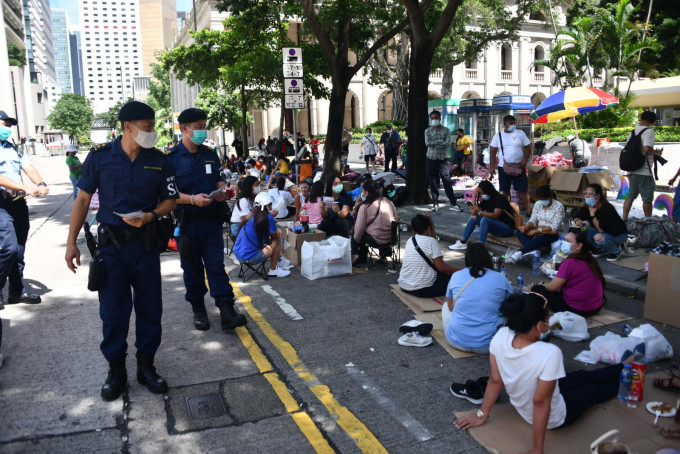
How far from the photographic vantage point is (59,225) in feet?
43.4

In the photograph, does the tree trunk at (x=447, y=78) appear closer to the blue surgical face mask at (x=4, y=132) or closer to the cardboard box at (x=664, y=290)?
the cardboard box at (x=664, y=290)

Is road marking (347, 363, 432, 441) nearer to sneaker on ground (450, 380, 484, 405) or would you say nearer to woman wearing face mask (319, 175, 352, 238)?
sneaker on ground (450, 380, 484, 405)

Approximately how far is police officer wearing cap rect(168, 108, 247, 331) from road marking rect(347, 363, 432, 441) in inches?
63.8

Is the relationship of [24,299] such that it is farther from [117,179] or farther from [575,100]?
[575,100]

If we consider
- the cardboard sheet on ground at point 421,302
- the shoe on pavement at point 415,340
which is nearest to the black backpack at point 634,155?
the cardboard sheet on ground at point 421,302

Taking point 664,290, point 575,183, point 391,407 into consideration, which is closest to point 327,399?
point 391,407

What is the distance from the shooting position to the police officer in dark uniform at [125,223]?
14.1 ft

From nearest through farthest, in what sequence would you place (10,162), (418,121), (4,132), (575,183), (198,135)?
(198,135)
(4,132)
(10,162)
(575,183)
(418,121)

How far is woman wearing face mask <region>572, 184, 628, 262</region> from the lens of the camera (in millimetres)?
8195

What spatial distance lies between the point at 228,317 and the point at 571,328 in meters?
3.37

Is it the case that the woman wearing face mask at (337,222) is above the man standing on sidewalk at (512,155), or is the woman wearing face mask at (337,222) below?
below

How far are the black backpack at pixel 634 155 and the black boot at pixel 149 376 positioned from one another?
26.0 feet

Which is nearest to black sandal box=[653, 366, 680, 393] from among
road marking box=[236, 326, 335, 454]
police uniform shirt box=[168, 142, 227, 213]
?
road marking box=[236, 326, 335, 454]

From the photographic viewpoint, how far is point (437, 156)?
1284cm
